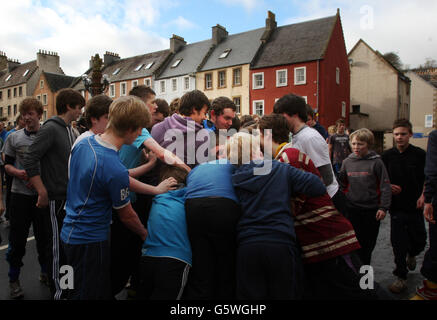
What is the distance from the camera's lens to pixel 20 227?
147 inches

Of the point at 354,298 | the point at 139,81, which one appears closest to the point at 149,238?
the point at 354,298

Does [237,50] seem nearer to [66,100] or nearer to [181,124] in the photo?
[66,100]

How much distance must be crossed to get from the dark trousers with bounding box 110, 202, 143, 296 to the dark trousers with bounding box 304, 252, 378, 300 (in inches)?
66.6

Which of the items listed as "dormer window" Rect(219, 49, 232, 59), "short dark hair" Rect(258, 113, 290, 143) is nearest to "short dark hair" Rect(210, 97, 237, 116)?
"short dark hair" Rect(258, 113, 290, 143)

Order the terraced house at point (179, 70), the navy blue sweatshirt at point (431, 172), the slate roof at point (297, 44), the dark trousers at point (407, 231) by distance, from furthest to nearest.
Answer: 1. the terraced house at point (179, 70)
2. the slate roof at point (297, 44)
3. the dark trousers at point (407, 231)
4. the navy blue sweatshirt at point (431, 172)

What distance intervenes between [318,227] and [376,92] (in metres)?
36.7

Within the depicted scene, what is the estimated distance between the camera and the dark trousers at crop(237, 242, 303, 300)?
2.12 m

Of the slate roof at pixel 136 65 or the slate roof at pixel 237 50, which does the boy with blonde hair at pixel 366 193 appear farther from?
the slate roof at pixel 136 65

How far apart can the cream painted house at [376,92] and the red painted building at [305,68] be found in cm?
440

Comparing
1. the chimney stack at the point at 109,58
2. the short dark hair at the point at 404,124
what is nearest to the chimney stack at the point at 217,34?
the chimney stack at the point at 109,58

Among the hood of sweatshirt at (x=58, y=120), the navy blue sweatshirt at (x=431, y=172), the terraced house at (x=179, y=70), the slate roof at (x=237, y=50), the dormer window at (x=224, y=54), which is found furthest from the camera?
the terraced house at (x=179, y=70)

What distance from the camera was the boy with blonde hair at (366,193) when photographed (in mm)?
4027

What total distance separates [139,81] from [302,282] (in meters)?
39.3

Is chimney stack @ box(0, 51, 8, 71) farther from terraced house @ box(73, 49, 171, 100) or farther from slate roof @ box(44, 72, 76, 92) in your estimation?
terraced house @ box(73, 49, 171, 100)
